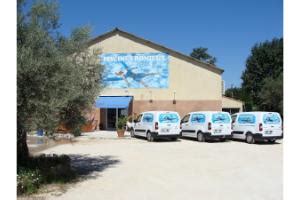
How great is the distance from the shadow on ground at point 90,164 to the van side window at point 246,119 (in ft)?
31.6

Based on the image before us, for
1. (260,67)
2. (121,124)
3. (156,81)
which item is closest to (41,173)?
(121,124)

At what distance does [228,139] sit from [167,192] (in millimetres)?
15753

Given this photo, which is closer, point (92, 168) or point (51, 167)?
point (51, 167)

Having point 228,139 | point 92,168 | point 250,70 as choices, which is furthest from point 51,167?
point 250,70

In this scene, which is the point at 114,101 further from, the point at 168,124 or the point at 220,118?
the point at 220,118

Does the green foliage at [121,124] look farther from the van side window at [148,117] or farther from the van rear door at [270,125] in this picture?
the van rear door at [270,125]

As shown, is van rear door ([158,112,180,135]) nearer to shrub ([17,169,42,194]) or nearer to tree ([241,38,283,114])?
shrub ([17,169,42,194])

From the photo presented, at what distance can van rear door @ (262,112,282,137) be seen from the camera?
→ 21.1 meters

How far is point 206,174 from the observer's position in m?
11.2

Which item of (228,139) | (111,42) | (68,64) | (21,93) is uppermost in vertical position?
(111,42)

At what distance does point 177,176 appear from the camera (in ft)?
35.6

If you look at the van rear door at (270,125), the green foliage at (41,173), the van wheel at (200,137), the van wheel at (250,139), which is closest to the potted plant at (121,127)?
the van wheel at (200,137)
